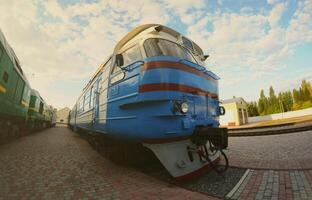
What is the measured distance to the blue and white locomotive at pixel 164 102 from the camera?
3668 mm

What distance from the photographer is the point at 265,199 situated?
9.82ft

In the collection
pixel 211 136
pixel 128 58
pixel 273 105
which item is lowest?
pixel 211 136

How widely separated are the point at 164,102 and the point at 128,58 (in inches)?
61.3

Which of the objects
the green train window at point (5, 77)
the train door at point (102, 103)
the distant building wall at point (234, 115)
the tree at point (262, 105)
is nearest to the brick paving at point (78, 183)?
the train door at point (102, 103)

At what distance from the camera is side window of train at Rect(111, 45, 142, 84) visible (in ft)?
13.9

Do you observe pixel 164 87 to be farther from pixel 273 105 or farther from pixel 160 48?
pixel 273 105

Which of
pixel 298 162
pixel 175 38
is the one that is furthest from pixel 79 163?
pixel 298 162

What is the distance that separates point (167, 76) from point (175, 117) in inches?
31.2

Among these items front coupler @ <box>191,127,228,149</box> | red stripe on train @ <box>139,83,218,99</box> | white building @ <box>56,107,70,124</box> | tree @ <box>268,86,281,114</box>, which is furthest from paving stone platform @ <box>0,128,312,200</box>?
white building @ <box>56,107,70,124</box>

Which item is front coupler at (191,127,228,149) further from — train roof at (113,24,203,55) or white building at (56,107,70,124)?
white building at (56,107,70,124)

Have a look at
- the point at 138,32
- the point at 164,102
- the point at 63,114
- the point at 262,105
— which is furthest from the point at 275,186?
the point at 63,114

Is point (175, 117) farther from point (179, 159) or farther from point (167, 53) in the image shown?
point (167, 53)

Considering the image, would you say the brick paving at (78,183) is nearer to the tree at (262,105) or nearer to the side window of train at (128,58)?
the side window of train at (128,58)

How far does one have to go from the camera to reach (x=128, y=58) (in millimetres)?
4531
